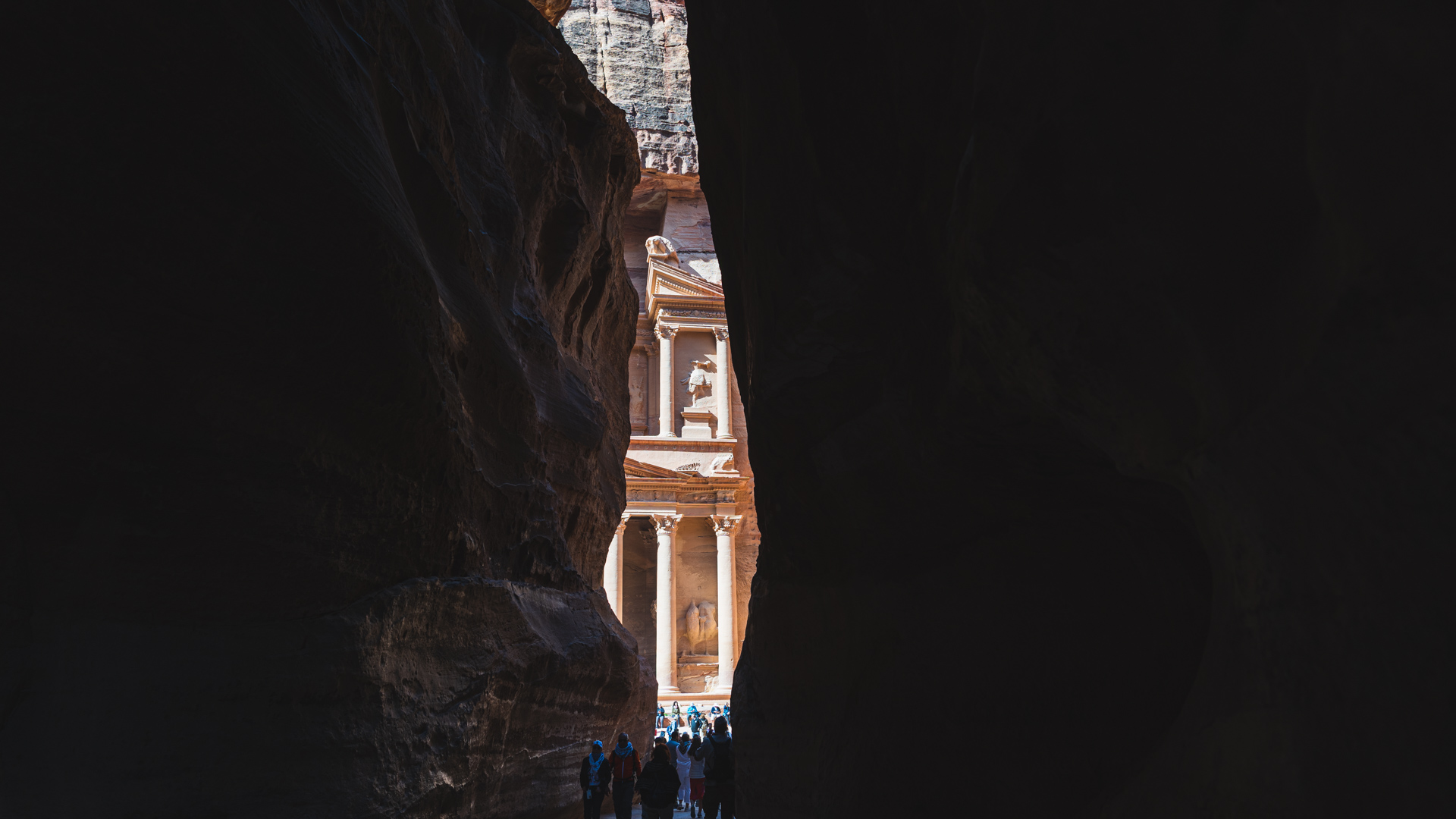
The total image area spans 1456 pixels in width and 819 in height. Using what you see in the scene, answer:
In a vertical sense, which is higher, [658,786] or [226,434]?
[226,434]

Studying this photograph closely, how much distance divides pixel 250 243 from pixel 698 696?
21.8 metres

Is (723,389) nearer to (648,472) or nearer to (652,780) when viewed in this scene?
(648,472)

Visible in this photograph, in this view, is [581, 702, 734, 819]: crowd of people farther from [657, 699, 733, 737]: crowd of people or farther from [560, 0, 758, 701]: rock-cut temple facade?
[560, 0, 758, 701]: rock-cut temple facade

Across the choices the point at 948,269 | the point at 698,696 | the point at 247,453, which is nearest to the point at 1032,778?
the point at 948,269

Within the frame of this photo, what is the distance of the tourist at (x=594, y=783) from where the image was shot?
6.48 m

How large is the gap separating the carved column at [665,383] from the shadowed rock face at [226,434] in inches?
901

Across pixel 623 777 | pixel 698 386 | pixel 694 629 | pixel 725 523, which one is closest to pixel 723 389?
pixel 698 386

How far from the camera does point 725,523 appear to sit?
88.5ft

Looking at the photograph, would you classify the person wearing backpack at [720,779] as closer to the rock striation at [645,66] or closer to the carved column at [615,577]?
the carved column at [615,577]

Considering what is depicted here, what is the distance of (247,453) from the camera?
4.24 metres

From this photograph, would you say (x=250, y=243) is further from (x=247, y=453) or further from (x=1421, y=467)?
(x=1421, y=467)

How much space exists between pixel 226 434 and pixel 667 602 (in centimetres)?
2230

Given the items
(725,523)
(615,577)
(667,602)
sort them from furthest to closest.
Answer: (725,523), (667,602), (615,577)

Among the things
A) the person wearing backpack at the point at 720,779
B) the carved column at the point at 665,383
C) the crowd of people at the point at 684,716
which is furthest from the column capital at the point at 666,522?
the person wearing backpack at the point at 720,779
